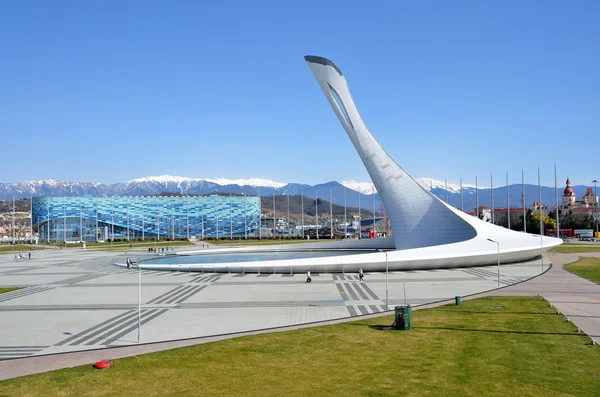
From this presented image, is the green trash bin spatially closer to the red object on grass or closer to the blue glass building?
the red object on grass

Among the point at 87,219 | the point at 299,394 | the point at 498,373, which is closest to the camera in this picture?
the point at 299,394

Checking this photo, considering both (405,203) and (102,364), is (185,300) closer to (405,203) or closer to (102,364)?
(102,364)

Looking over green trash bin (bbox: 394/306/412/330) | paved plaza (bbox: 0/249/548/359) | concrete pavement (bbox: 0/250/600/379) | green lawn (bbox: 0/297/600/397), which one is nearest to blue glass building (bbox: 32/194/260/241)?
paved plaza (bbox: 0/249/548/359)

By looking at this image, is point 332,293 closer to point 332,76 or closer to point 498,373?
point 498,373

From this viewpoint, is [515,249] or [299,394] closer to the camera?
[299,394]

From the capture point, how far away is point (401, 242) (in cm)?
3794

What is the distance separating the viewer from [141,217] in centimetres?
11219

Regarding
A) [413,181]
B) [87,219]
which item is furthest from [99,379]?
[87,219]

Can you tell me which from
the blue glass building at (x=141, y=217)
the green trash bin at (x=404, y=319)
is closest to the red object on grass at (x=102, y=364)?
the green trash bin at (x=404, y=319)

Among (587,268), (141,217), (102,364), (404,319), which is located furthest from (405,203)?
(141,217)

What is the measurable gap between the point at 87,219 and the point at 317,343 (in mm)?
104985

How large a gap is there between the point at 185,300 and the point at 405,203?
64.4 ft

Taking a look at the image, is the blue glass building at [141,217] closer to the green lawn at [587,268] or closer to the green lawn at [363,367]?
the green lawn at [587,268]

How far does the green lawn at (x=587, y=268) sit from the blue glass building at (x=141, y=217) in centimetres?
7451
